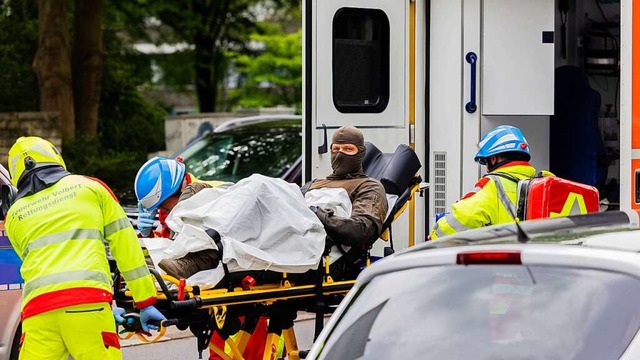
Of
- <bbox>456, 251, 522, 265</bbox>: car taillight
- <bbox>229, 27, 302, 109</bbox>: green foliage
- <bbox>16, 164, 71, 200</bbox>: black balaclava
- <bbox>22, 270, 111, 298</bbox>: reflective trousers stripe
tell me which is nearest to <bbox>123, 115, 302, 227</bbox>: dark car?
<bbox>16, 164, 71, 200</bbox>: black balaclava

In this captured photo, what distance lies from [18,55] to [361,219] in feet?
53.2

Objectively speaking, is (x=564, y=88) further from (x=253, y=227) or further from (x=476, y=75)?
(x=253, y=227)

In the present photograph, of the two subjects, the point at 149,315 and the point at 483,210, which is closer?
the point at 149,315

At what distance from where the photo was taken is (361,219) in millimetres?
6973

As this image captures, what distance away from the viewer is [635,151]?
23.9 ft

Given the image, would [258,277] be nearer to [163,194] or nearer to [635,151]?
[163,194]

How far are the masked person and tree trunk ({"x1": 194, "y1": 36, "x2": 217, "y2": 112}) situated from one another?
64.9 feet

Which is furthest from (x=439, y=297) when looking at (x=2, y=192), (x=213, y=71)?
(x=213, y=71)

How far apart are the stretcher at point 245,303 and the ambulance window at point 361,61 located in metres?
1.70

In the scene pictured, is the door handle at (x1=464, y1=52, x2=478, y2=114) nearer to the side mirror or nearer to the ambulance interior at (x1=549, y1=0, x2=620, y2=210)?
the ambulance interior at (x1=549, y1=0, x2=620, y2=210)

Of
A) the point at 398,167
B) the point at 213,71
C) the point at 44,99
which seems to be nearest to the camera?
the point at 398,167

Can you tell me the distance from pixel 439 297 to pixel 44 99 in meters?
16.5

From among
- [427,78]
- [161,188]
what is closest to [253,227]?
[161,188]

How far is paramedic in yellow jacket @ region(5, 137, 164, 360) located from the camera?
563cm
